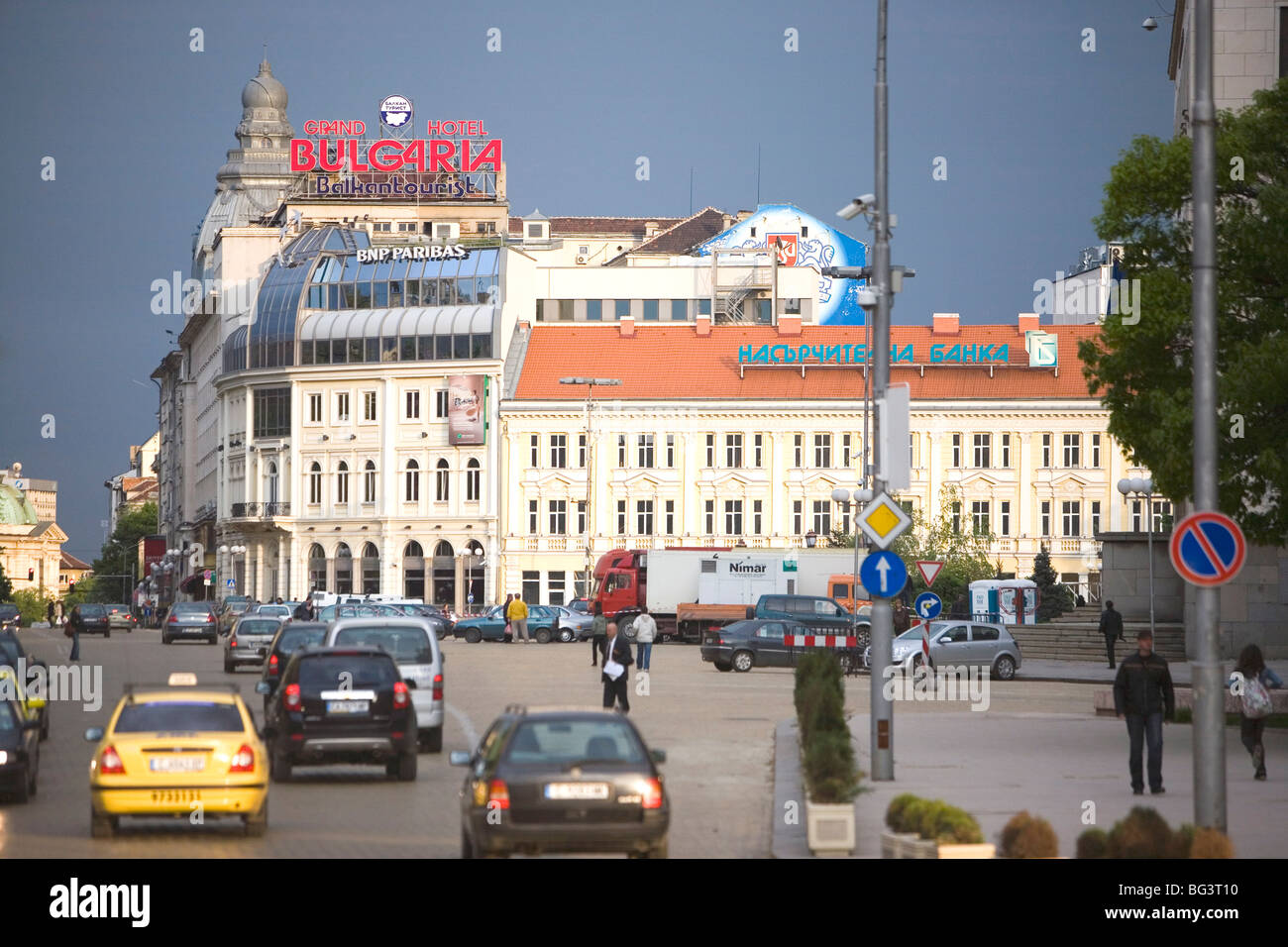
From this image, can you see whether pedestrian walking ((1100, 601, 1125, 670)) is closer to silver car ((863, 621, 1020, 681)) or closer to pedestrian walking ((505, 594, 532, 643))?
silver car ((863, 621, 1020, 681))

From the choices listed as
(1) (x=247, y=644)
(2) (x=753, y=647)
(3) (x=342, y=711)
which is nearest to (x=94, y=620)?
(1) (x=247, y=644)

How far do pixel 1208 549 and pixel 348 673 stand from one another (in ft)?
34.8

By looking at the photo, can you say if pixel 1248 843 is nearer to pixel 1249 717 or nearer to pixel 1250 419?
pixel 1249 717

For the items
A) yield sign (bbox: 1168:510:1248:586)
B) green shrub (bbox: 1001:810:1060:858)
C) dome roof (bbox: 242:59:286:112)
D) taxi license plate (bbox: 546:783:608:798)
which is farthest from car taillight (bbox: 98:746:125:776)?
dome roof (bbox: 242:59:286:112)

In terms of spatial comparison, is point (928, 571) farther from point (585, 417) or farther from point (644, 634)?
point (585, 417)

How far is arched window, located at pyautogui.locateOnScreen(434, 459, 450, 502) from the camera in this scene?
106 metres

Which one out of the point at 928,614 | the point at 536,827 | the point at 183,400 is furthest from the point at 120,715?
the point at 183,400

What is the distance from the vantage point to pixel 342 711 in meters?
21.8

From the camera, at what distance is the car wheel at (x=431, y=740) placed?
1028 inches

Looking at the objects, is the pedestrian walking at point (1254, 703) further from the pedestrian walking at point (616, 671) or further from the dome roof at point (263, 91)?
the dome roof at point (263, 91)

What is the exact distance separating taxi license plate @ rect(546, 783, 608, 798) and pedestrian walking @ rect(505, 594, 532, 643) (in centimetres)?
5367

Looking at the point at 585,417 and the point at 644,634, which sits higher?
the point at 585,417
